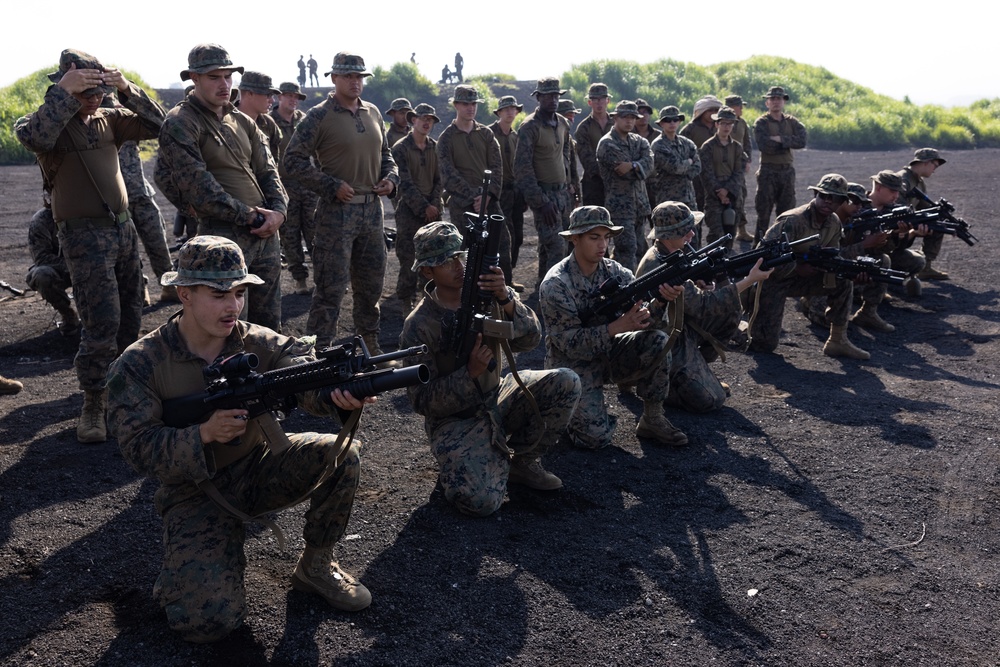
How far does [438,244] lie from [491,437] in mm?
1187

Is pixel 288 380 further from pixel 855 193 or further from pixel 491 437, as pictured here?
pixel 855 193

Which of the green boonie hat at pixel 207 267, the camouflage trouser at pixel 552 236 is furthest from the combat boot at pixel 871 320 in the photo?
the green boonie hat at pixel 207 267

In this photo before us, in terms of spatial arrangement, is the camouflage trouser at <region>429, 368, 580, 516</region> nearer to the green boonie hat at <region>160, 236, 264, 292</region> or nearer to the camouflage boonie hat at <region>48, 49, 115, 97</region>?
the green boonie hat at <region>160, 236, 264, 292</region>

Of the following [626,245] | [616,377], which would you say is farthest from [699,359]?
[626,245]

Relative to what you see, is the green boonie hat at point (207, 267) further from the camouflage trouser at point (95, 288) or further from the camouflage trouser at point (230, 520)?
the camouflage trouser at point (95, 288)

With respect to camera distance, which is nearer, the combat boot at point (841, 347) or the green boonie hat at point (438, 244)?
the green boonie hat at point (438, 244)

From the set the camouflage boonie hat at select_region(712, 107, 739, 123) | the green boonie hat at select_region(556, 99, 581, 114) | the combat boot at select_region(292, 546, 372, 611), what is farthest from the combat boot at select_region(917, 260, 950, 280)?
the combat boot at select_region(292, 546, 372, 611)

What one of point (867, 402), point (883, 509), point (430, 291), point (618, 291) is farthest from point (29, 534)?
point (867, 402)

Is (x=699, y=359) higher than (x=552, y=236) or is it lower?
lower

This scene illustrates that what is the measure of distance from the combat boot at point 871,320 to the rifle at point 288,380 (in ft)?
23.0

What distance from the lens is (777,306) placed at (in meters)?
8.18

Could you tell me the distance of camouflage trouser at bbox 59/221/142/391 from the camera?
18.3 feet

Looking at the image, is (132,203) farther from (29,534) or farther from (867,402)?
(867,402)

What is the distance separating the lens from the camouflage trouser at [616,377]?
5820 millimetres
